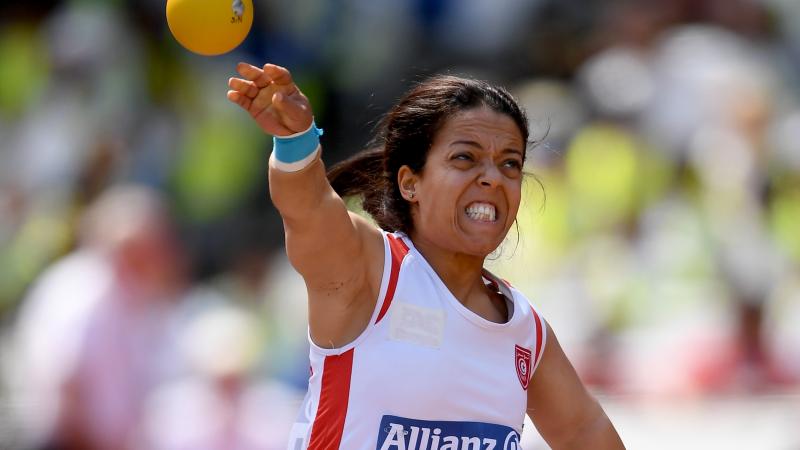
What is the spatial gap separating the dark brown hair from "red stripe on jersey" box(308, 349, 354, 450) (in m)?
0.54

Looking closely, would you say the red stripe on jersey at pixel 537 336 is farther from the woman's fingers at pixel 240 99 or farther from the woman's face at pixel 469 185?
the woman's fingers at pixel 240 99

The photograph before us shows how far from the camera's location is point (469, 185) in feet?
11.6

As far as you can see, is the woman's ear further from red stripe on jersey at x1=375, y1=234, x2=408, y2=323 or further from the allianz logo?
the allianz logo

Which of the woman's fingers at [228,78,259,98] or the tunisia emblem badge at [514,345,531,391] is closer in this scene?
the woman's fingers at [228,78,259,98]

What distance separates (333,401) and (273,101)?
77 cm

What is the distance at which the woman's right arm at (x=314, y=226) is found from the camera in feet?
10.3

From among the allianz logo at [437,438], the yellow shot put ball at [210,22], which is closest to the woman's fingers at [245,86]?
the yellow shot put ball at [210,22]

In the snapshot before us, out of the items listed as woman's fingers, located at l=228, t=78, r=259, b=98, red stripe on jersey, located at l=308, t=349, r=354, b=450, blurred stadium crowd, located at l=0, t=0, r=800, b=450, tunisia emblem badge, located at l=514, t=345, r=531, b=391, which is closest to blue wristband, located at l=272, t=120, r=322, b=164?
woman's fingers, located at l=228, t=78, r=259, b=98

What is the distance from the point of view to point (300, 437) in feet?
11.3

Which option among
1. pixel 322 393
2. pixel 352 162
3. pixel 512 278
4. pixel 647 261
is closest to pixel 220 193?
pixel 512 278

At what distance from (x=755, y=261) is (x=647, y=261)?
584mm

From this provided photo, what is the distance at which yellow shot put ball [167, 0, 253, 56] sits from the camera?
3.36m

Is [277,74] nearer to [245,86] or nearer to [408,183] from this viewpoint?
[245,86]

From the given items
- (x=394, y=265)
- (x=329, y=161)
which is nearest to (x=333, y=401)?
(x=394, y=265)
